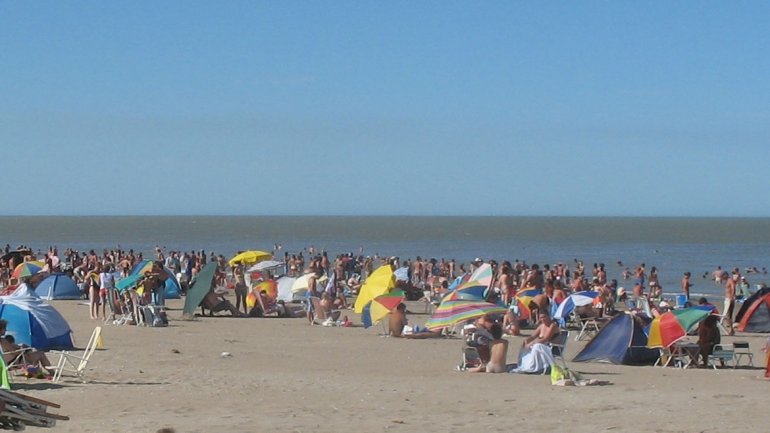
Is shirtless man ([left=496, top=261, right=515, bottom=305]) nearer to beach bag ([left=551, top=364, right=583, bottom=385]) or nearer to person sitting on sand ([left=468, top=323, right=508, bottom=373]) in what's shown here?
person sitting on sand ([left=468, top=323, right=508, bottom=373])

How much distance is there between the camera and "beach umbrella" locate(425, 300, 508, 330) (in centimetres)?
1619

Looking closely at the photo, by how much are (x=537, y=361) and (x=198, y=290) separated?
10572mm

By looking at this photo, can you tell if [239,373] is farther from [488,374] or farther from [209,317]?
[209,317]

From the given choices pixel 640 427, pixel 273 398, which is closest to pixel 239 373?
pixel 273 398

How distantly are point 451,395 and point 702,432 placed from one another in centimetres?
317

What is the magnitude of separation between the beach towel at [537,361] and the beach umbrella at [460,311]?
134 cm

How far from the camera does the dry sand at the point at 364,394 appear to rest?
34.9 feet

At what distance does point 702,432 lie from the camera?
10344 millimetres

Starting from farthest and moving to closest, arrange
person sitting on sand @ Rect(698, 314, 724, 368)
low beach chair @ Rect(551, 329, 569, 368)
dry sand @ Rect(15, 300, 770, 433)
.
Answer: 1. person sitting on sand @ Rect(698, 314, 724, 368)
2. low beach chair @ Rect(551, 329, 569, 368)
3. dry sand @ Rect(15, 300, 770, 433)

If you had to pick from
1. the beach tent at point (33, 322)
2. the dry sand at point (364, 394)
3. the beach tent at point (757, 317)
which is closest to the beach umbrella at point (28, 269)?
the dry sand at point (364, 394)

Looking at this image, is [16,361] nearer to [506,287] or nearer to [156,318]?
[156,318]

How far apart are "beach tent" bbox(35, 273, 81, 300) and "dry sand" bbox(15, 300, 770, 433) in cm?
1110

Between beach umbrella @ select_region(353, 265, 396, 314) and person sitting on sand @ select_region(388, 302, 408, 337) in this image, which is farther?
beach umbrella @ select_region(353, 265, 396, 314)

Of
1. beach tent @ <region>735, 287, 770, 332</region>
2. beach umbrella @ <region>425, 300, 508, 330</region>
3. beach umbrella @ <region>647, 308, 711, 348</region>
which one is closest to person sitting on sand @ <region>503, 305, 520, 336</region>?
beach umbrella @ <region>425, 300, 508, 330</region>
